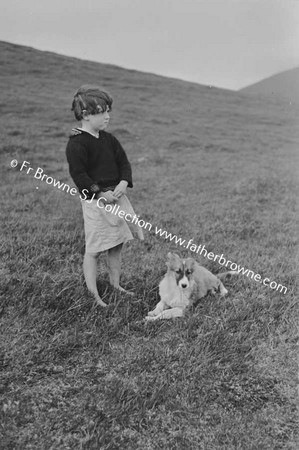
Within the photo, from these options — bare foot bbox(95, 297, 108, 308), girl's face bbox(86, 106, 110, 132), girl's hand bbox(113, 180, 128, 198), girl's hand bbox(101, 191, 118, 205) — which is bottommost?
bare foot bbox(95, 297, 108, 308)

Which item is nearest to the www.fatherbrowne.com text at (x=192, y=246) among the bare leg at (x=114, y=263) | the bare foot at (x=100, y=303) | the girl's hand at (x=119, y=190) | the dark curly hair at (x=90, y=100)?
the girl's hand at (x=119, y=190)

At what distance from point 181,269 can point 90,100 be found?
85.3 inches

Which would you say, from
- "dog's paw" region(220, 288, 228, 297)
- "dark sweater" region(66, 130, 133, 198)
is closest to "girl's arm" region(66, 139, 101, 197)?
"dark sweater" region(66, 130, 133, 198)

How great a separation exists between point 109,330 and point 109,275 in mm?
1156

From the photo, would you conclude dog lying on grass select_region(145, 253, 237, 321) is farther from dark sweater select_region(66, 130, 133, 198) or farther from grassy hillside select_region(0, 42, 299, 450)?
dark sweater select_region(66, 130, 133, 198)

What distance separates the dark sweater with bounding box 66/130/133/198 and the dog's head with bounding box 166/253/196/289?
1.07 m

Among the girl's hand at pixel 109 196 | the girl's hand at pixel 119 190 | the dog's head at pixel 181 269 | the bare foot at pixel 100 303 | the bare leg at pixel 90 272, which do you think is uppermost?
the girl's hand at pixel 119 190

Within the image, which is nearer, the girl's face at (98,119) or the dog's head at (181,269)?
the girl's face at (98,119)

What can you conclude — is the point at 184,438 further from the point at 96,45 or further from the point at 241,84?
the point at 241,84

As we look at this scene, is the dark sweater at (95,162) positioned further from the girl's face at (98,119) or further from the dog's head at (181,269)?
the dog's head at (181,269)

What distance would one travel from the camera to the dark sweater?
4547 millimetres

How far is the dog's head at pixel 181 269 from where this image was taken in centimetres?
495

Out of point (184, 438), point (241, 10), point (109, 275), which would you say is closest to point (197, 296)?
point (109, 275)

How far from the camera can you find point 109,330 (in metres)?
4.28
